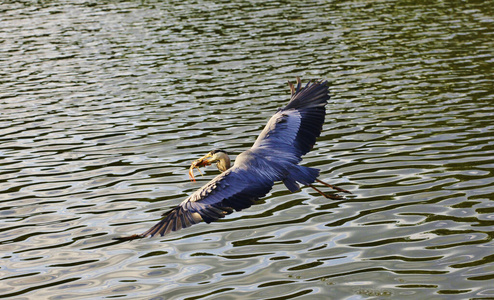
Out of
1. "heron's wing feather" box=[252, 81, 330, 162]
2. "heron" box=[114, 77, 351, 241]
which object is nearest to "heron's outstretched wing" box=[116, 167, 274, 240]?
"heron" box=[114, 77, 351, 241]

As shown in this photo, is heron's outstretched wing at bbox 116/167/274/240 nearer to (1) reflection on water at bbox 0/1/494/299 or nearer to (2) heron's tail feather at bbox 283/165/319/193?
(2) heron's tail feather at bbox 283/165/319/193

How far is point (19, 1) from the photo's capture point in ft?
114

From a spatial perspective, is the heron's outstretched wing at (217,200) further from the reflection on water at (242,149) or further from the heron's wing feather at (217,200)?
the reflection on water at (242,149)

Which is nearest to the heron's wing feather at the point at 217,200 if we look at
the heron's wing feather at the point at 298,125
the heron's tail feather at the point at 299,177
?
the heron's tail feather at the point at 299,177

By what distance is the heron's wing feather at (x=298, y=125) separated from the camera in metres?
8.26

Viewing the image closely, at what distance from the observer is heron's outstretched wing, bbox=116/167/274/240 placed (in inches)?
260

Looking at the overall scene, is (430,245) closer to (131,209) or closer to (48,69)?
(131,209)

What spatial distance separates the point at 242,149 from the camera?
38.7ft

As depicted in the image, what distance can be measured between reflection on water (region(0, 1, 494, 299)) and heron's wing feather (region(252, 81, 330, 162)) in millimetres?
1115

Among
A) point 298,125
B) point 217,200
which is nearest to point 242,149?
point 298,125

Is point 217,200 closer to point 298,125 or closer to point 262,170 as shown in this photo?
point 262,170

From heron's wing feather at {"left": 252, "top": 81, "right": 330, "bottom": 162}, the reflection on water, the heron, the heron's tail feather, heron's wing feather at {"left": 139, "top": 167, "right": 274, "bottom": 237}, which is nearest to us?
heron's wing feather at {"left": 139, "top": 167, "right": 274, "bottom": 237}

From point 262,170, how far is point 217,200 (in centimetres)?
81

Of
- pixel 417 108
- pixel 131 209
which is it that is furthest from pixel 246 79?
pixel 131 209
